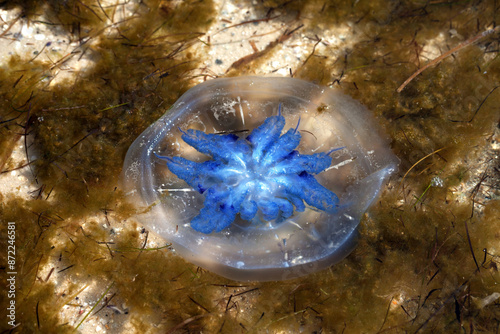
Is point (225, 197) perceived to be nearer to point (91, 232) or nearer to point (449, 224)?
point (91, 232)

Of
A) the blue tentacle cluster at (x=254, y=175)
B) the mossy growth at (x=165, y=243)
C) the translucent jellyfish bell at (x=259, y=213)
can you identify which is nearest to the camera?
the blue tentacle cluster at (x=254, y=175)

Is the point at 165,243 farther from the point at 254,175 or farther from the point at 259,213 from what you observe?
the point at 254,175

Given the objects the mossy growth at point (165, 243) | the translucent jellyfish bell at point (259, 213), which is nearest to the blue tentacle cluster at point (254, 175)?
the translucent jellyfish bell at point (259, 213)

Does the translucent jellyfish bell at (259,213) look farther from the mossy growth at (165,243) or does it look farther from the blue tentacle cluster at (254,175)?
the blue tentacle cluster at (254,175)

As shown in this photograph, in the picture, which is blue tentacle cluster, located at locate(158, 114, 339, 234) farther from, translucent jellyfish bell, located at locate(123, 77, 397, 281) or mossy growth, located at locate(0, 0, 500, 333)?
mossy growth, located at locate(0, 0, 500, 333)

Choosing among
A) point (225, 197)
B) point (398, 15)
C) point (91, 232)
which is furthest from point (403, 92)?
point (91, 232)

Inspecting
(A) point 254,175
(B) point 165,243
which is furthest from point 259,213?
(B) point 165,243

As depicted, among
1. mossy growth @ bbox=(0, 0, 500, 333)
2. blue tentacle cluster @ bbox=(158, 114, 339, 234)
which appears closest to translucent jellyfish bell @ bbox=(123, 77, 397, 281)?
mossy growth @ bbox=(0, 0, 500, 333)
